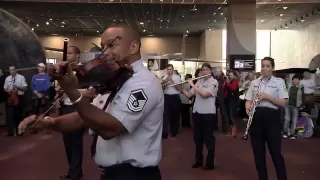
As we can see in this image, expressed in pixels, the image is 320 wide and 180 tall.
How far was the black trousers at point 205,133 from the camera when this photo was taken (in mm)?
7480

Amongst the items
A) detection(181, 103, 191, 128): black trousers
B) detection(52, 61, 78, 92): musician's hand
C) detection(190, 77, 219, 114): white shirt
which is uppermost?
detection(52, 61, 78, 92): musician's hand

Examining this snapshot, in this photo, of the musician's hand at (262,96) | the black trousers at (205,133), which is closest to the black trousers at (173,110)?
the black trousers at (205,133)

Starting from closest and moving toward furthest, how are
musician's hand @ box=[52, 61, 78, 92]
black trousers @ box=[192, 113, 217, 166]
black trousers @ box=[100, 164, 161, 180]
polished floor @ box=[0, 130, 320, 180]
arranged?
musician's hand @ box=[52, 61, 78, 92]
black trousers @ box=[100, 164, 161, 180]
polished floor @ box=[0, 130, 320, 180]
black trousers @ box=[192, 113, 217, 166]

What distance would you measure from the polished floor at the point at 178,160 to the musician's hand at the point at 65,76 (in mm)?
4945

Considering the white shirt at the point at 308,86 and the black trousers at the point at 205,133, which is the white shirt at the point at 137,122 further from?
the white shirt at the point at 308,86

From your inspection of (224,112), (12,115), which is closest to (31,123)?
(12,115)

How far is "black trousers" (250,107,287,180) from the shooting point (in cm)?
557

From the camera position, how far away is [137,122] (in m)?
2.40

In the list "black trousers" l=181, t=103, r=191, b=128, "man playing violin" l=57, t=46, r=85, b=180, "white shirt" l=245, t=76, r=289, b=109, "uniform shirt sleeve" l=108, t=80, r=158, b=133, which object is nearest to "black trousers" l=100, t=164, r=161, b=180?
"uniform shirt sleeve" l=108, t=80, r=158, b=133

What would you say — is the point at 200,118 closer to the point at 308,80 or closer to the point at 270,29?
the point at 308,80

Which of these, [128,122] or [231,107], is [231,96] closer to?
[231,107]

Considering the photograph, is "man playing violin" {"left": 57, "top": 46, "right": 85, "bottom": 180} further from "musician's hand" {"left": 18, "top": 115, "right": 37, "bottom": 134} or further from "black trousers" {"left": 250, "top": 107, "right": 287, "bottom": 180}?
"musician's hand" {"left": 18, "top": 115, "right": 37, "bottom": 134}

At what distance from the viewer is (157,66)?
16.3 metres

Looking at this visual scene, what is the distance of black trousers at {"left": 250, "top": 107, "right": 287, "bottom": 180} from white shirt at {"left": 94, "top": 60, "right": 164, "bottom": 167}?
3263mm
